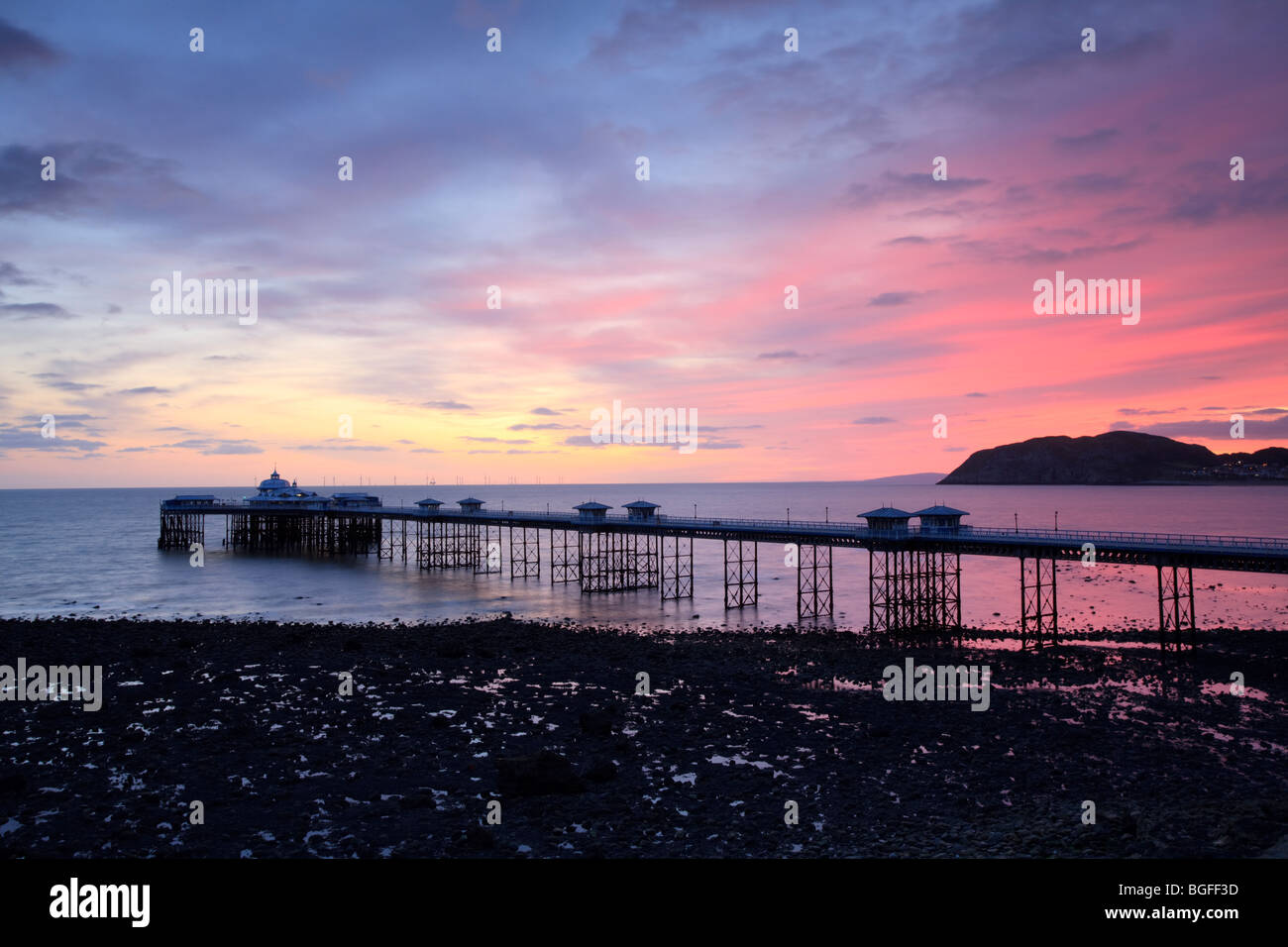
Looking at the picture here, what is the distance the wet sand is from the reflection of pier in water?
583cm

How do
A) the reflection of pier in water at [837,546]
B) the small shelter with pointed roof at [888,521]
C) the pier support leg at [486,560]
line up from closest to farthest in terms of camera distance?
the reflection of pier in water at [837,546] < the small shelter with pointed roof at [888,521] < the pier support leg at [486,560]

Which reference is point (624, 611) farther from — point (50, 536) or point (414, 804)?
point (50, 536)

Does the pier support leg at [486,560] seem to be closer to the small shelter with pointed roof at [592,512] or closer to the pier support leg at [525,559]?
the pier support leg at [525,559]

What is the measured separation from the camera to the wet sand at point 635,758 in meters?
17.2

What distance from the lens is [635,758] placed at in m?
22.7

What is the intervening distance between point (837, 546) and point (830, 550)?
904 inches

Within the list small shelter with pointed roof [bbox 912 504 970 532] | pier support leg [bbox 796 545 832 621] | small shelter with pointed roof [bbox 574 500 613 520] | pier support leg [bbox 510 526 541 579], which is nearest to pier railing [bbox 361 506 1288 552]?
small shelter with pointed roof [bbox 912 504 970 532]

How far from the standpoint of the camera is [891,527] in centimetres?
4991

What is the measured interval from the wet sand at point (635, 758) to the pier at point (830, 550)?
5.73 m

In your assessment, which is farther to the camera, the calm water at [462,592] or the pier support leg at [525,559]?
the pier support leg at [525,559]

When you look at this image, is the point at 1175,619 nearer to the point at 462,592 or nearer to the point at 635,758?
the point at 635,758

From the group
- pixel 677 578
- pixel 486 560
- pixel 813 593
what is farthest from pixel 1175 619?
pixel 486 560

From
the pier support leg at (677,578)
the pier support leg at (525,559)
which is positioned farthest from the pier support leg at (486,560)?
the pier support leg at (677,578)

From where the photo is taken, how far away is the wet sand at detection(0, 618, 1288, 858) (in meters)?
17.2
